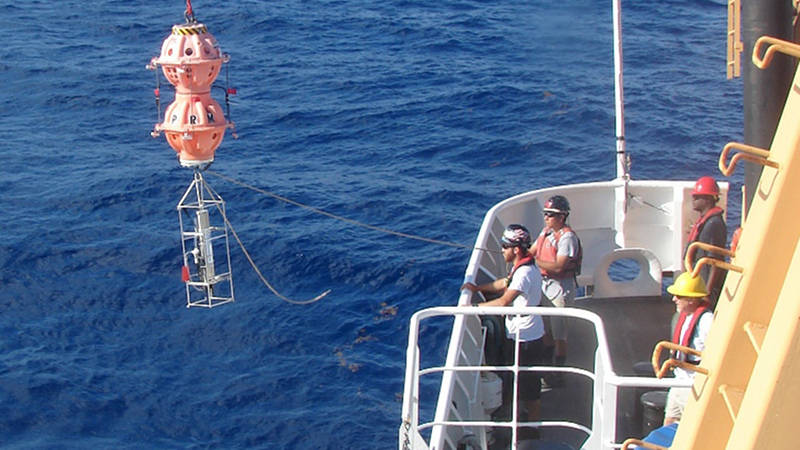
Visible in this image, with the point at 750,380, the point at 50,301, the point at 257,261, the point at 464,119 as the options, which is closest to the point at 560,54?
the point at 464,119

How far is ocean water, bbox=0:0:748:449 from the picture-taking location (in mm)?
15492

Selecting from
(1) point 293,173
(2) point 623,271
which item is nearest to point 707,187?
(2) point 623,271

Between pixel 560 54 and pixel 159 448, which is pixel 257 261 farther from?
pixel 560 54

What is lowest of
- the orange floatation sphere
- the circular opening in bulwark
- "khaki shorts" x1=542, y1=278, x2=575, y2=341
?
the circular opening in bulwark

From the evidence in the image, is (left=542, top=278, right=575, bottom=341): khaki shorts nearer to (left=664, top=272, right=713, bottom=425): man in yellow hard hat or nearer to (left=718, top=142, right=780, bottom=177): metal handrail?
(left=664, top=272, right=713, bottom=425): man in yellow hard hat

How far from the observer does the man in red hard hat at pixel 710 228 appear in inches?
339

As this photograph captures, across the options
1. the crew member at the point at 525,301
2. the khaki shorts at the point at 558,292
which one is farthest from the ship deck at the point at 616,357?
the khaki shorts at the point at 558,292

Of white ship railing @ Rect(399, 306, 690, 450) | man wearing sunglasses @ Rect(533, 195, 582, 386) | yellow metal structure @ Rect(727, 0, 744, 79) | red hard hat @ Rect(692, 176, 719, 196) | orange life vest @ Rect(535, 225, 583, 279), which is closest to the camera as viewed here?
white ship railing @ Rect(399, 306, 690, 450)

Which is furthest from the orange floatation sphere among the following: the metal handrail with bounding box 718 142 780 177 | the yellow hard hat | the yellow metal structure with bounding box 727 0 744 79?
the metal handrail with bounding box 718 142 780 177

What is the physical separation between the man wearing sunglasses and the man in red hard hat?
108cm

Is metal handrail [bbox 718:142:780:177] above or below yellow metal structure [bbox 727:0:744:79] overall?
above

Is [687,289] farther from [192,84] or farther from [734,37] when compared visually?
[192,84]

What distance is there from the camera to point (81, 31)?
3262 cm

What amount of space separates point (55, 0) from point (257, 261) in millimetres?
21874
